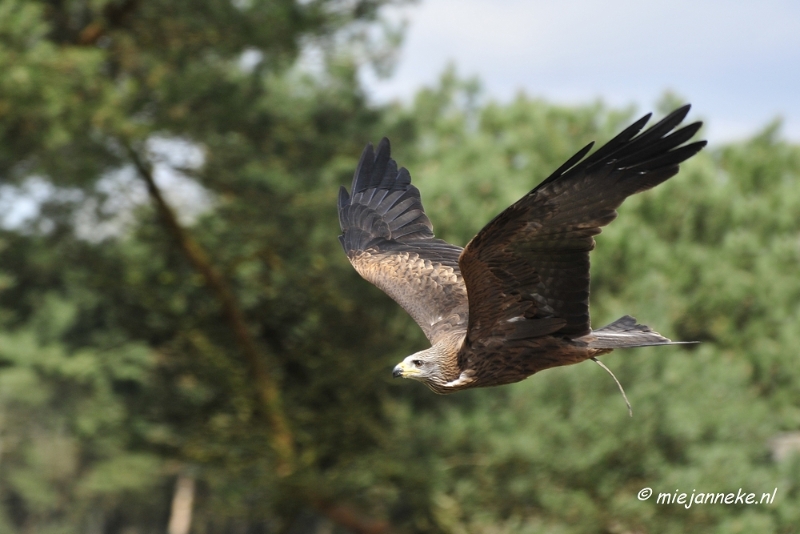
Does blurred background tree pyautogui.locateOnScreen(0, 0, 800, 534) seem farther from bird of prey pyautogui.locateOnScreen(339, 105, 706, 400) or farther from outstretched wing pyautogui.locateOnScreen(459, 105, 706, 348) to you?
outstretched wing pyautogui.locateOnScreen(459, 105, 706, 348)

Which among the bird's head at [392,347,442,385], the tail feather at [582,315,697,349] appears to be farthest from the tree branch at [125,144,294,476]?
the tail feather at [582,315,697,349]

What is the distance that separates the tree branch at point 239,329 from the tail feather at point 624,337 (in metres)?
8.05

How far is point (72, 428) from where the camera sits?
20.2m

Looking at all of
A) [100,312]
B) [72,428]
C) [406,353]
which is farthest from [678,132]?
[72,428]

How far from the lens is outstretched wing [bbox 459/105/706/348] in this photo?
163 inches

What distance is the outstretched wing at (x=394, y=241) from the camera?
5.85 metres

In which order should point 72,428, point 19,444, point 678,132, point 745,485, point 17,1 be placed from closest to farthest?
point 678,132, point 17,1, point 745,485, point 72,428, point 19,444

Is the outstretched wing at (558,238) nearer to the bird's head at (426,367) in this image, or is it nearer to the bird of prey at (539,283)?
the bird of prey at (539,283)

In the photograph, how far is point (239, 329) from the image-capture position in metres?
13.0

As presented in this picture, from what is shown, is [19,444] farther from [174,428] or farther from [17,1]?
[17,1]

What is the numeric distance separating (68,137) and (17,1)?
4.44 feet

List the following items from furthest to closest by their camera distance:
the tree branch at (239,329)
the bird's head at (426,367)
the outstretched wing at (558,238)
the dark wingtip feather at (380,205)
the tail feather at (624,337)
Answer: the tree branch at (239,329)
the dark wingtip feather at (380,205)
the bird's head at (426,367)
the tail feather at (624,337)
the outstretched wing at (558,238)

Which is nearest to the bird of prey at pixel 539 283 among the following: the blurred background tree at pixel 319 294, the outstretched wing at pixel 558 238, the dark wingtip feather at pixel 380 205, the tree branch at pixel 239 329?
the outstretched wing at pixel 558 238

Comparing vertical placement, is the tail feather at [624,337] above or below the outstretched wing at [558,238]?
below
